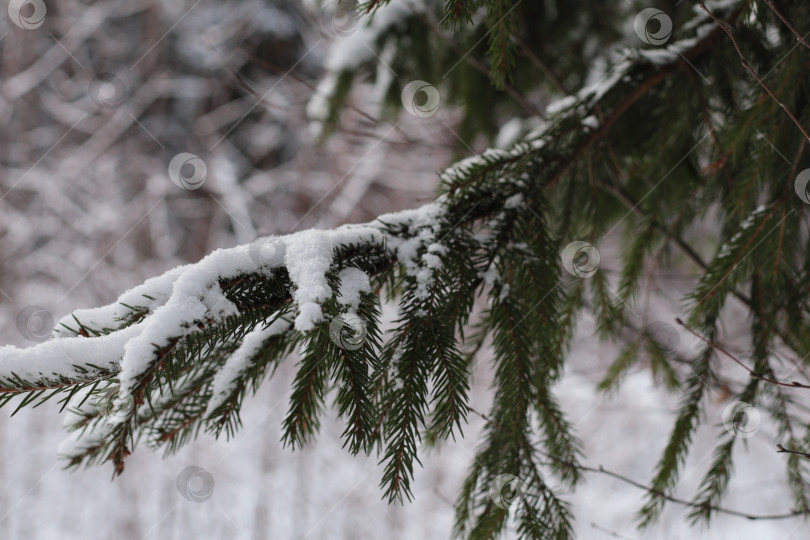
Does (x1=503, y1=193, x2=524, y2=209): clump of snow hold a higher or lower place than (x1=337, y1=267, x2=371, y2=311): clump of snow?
higher

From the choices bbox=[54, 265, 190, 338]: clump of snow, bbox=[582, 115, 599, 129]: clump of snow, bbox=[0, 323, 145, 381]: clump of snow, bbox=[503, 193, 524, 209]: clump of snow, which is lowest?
bbox=[0, 323, 145, 381]: clump of snow

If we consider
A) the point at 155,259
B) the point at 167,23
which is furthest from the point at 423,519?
the point at 167,23

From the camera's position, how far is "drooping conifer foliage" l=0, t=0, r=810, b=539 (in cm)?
62

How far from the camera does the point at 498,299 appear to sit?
82 cm

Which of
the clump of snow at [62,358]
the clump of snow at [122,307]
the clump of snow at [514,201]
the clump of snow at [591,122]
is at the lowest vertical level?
the clump of snow at [62,358]

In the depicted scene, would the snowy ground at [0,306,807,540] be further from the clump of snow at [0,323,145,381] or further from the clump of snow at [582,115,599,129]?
the clump of snow at [0,323,145,381]

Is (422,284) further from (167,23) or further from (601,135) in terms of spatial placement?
(167,23)

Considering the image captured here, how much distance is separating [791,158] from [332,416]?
162 inches

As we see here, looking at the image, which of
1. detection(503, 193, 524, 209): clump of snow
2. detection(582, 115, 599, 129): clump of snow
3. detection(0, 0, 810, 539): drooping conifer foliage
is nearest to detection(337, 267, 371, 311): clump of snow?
detection(0, 0, 810, 539): drooping conifer foliage

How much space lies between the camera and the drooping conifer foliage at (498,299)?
24.5 inches

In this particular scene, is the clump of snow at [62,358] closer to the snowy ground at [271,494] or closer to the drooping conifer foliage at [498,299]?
the drooping conifer foliage at [498,299]

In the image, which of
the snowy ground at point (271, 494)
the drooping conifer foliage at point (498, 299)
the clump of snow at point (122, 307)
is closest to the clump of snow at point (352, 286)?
the drooping conifer foliage at point (498, 299)

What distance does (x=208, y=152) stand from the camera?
5.38m

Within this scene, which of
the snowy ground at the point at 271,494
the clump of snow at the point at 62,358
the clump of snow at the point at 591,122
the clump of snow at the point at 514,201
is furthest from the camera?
the snowy ground at the point at 271,494
